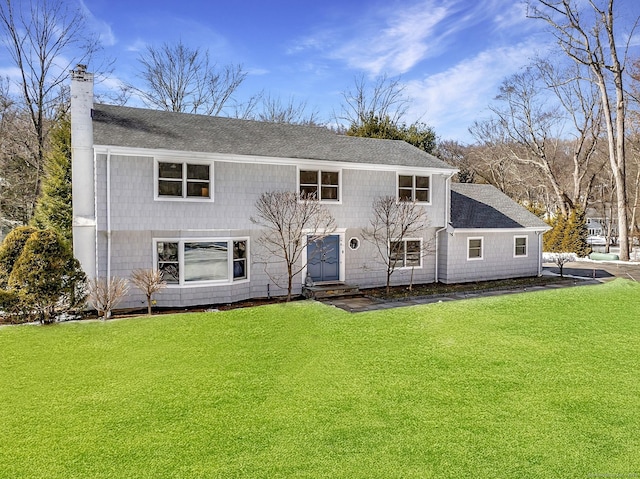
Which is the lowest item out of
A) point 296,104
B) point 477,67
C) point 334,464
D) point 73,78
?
point 334,464

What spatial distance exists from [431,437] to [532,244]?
1744 cm

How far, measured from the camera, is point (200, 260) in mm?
13547

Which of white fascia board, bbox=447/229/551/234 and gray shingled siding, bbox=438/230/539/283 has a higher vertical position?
white fascia board, bbox=447/229/551/234

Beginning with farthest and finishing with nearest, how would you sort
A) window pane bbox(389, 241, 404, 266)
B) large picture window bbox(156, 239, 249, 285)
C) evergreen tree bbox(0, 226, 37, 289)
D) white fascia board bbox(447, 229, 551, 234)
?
white fascia board bbox(447, 229, 551, 234)
window pane bbox(389, 241, 404, 266)
large picture window bbox(156, 239, 249, 285)
evergreen tree bbox(0, 226, 37, 289)

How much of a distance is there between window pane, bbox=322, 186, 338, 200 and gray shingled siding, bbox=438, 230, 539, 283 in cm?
540

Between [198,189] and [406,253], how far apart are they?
8644 millimetres

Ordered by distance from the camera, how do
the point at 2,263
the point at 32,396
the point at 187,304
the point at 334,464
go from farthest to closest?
the point at 187,304 → the point at 2,263 → the point at 32,396 → the point at 334,464

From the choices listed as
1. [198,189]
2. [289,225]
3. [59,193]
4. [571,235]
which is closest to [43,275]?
[198,189]

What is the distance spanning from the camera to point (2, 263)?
1105 centimetres

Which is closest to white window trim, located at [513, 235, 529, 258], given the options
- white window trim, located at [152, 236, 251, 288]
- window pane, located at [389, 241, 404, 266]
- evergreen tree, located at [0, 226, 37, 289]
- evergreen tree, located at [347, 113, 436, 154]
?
window pane, located at [389, 241, 404, 266]

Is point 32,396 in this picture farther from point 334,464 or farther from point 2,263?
point 2,263

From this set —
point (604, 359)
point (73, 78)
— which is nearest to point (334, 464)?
point (604, 359)

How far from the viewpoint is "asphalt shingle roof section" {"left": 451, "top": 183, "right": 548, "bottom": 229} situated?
61.2 ft

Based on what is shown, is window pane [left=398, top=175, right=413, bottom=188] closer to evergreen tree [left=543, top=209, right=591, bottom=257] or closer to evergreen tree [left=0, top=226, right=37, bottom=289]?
evergreen tree [left=0, top=226, right=37, bottom=289]
